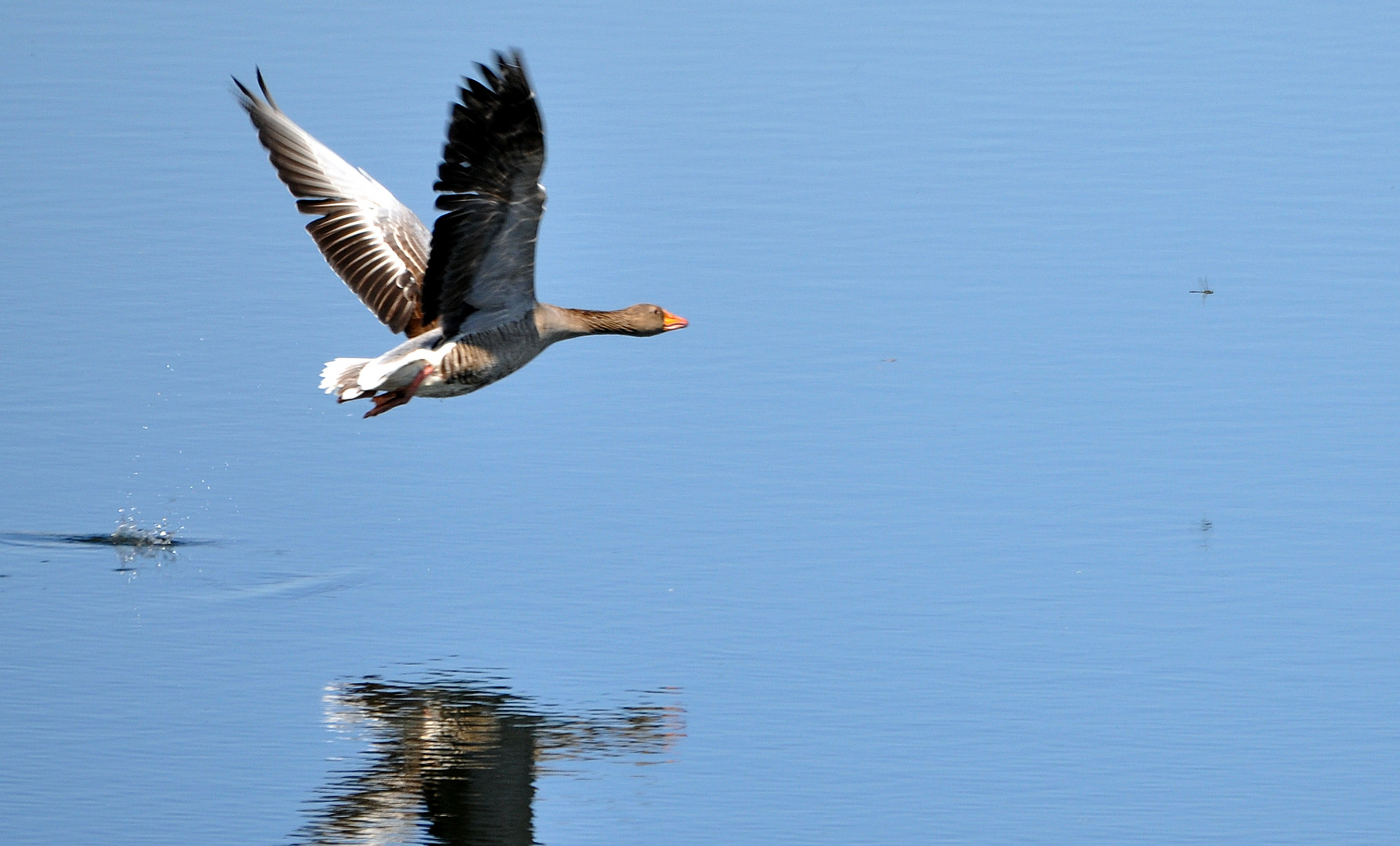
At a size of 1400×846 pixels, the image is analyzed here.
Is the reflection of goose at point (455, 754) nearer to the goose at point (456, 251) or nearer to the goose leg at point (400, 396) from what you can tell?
the goose leg at point (400, 396)

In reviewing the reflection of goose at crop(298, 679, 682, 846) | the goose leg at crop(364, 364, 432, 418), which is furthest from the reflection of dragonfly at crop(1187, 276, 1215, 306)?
the reflection of goose at crop(298, 679, 682, 846)

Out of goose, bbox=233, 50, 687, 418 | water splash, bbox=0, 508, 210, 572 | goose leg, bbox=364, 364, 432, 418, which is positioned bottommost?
water splash, bbox=0, 508, 210, 572

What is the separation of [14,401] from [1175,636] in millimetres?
5815

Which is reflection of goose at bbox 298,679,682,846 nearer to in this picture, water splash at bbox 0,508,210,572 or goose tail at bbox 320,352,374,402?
goose tail at bbox 320,352,374,402

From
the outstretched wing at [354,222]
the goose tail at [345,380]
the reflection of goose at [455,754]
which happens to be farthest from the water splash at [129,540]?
the reflection of goose at [455,754]

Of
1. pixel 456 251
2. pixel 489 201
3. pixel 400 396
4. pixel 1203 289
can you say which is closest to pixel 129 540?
pixel 400 396

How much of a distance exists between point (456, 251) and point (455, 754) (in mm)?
2247

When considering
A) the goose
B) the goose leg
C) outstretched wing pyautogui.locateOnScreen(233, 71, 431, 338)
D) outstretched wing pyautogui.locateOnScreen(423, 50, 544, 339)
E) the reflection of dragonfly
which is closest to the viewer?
outstretched wing pyautogui.locateOnScreen(423, 50, 544, 339)

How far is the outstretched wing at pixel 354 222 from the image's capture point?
11.0 meters

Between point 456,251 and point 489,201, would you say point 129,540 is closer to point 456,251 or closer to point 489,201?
point 456,251

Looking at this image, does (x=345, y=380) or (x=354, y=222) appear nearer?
(x=345, y=380)

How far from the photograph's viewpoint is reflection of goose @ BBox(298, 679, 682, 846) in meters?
7.58

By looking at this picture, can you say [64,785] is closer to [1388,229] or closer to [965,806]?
[965,806]

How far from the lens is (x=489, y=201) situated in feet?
29.2
